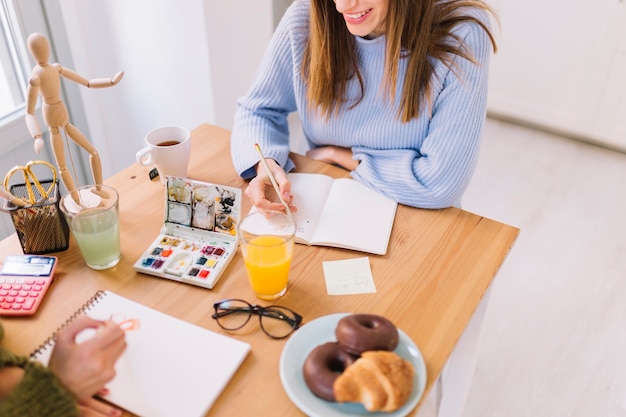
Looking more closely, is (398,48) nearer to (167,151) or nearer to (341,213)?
(341,213)

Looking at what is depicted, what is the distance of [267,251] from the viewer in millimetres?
891

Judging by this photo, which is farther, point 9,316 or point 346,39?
point 346,39

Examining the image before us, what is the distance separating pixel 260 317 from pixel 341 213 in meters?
0.32

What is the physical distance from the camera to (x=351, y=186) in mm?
1191

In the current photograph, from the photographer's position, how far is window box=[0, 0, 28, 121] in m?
1.73

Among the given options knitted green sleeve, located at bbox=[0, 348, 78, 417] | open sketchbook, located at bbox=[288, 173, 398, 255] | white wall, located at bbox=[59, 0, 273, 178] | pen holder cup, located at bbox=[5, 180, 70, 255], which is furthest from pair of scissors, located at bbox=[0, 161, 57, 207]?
white wall, located at bbox=[59, 0, 273, 178]

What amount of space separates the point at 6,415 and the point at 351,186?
0.76 meters

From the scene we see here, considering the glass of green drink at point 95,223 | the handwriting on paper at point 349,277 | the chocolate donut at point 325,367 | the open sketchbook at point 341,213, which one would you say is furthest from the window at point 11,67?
the chocolate donut at point 325,367

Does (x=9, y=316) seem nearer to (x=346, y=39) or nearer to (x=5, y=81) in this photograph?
(x=346, y=39)

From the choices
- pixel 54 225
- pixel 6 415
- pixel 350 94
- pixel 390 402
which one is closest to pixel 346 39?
pixel 350 94

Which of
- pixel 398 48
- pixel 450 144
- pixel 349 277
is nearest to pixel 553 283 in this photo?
pixel 450 144

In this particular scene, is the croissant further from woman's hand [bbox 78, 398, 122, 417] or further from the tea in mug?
the tea in mug

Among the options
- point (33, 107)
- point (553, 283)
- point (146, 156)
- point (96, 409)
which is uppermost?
point (33, 107)

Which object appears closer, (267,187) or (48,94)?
(48,94)
